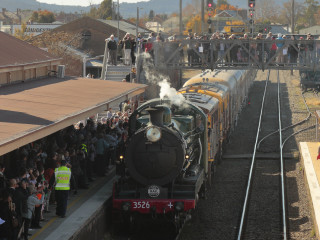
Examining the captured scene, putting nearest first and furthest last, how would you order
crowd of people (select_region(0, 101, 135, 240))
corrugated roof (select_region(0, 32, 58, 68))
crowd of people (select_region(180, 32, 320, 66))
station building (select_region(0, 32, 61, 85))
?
crowd of people (select_region(0, 101, 135, 240)) → station building (select_region(0, 32, 61, 85)) → corrugated roof (select_region(0, 32, 58, 68)) → crowd of people (select_region(180, 32, 320, 66))

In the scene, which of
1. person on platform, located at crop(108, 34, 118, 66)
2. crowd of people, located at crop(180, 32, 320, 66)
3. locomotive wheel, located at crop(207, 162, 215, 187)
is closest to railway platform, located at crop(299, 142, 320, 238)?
locomotive wheel, located at crop(207, 162, 215, 187)

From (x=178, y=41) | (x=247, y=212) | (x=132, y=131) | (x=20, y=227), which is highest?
(x=178, y=41)

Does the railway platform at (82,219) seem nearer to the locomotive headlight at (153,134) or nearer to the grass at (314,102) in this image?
the locomotive headlight at (153,134)

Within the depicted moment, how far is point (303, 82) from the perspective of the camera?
4828cm

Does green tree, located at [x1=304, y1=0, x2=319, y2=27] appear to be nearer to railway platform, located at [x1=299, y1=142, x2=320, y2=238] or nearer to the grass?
the grass

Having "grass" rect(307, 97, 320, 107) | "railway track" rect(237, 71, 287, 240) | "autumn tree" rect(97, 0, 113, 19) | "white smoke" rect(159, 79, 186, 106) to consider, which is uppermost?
"autumn tree" rect(97, 0, 113, 19)

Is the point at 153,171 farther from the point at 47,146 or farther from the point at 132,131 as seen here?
the point at 47,146

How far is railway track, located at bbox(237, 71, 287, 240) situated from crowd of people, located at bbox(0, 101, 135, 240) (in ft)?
13.0

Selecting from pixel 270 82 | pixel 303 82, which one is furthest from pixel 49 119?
pixel 270 82

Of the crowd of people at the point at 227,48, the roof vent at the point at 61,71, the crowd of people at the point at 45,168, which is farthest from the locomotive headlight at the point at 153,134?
the crowd of people at the point at 227,48

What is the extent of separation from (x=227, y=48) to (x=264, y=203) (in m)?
12.6

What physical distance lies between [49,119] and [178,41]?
16725mm

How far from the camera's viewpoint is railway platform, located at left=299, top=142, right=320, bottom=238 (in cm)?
1608

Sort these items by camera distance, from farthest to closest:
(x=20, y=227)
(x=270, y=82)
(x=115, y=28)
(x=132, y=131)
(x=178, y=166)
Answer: (x=270, y=82), (x=115, y=28), (x=132, y=131), (x=178, y=166), (x=20, y=227)
